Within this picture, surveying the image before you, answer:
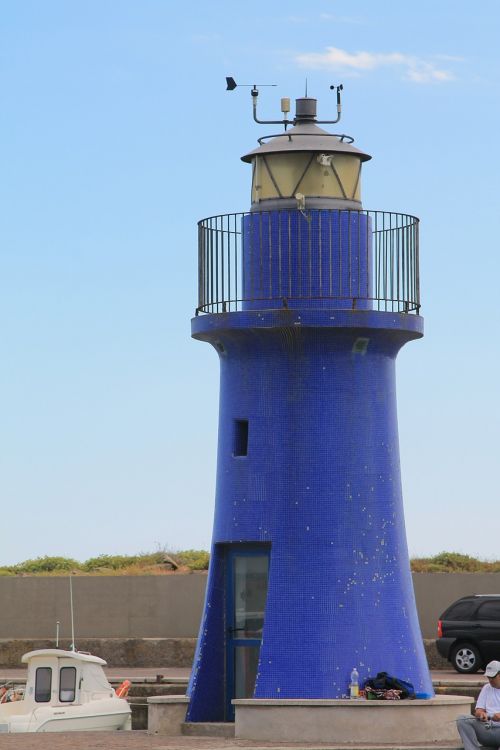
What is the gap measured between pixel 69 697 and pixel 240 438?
6.89m

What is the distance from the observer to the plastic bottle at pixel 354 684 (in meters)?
23.5

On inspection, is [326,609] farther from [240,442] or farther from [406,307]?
[406,307]

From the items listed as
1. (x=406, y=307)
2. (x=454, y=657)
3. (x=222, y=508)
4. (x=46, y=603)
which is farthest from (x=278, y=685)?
(x=46, y=603)

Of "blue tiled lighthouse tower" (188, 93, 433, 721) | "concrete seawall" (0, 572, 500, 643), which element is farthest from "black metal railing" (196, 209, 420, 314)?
"concrete seawall" (0, 572, 500, 643)

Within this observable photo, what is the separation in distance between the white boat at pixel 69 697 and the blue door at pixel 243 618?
4580 mm

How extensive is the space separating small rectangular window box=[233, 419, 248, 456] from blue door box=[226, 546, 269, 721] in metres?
1.24

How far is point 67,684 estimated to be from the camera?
97.9ft

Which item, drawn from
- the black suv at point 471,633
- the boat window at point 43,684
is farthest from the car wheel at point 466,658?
the boat window at point 43,684

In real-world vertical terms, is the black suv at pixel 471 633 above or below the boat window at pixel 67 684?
above

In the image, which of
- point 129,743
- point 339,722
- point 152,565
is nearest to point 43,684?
point 129,743

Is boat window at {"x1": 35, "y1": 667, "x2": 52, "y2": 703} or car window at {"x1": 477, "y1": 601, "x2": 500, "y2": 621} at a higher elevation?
car window at {"x1": 477, "y1": 601, "x2": 500, "y2": 621}

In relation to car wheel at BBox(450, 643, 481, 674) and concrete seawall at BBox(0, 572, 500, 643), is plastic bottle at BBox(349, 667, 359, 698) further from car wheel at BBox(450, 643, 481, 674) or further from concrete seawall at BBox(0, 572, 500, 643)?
concrete seawall at BBox(0, 572, 500, 643)

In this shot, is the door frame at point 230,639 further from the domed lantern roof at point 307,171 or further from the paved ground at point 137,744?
the domed lantern roof at point 307,171

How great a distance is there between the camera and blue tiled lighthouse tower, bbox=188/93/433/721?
78.5 ft
